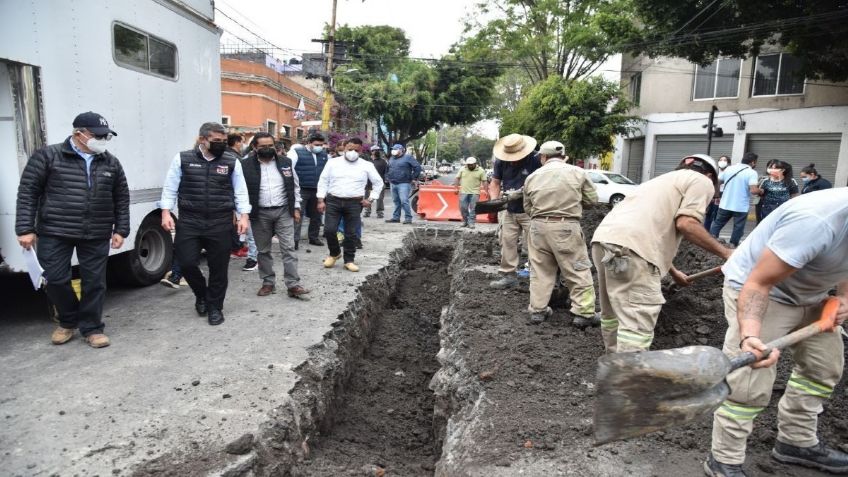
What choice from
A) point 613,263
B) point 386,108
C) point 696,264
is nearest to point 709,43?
point 696,264

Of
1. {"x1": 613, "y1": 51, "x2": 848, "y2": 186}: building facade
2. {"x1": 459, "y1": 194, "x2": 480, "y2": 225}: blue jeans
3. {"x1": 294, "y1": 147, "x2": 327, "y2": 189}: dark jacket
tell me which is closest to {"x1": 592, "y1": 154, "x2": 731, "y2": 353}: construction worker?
{"x1": 294, "y1": 147, "x2": 327, "y2": 189}: dark jacket

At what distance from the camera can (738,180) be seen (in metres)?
8.39

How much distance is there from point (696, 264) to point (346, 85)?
24631mm

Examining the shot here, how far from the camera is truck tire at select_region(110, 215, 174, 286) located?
558cm

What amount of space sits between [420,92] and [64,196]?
25.1 metres

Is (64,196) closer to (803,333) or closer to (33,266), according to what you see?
(33,266)

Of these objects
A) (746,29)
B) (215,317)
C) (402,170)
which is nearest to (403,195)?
(402,170)

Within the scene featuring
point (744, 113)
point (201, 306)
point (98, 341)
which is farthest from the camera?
point (744, 113)

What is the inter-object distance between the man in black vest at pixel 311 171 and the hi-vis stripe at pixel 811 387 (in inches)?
255

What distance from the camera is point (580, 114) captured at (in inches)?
771

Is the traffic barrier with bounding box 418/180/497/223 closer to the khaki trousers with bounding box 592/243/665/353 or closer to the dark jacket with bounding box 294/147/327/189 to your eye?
the dark jacket with bounding box 294/147/327/189

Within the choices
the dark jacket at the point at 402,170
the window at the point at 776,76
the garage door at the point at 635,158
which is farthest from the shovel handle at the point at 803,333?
the garage door at the point at 635,158

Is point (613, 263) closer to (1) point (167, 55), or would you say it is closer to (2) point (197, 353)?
(2) point (197, 353)

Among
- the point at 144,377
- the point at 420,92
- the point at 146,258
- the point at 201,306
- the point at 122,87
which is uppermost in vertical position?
the point at 420,92
